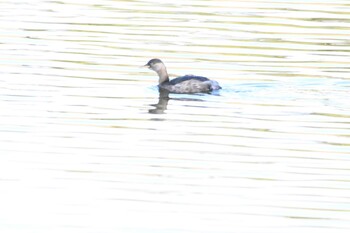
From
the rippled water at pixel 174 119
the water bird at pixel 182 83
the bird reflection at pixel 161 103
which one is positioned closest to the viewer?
the rippled water at pixel 174 119

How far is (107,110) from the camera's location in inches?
689

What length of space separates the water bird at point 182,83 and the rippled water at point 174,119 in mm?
167

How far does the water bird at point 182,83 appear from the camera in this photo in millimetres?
19234

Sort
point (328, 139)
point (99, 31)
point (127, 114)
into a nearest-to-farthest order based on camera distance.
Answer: point (328, 139) < point (127, 114) < point (99, 31)

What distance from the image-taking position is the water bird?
19.2 m

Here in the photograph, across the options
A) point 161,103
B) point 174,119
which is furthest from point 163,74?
point 174,119

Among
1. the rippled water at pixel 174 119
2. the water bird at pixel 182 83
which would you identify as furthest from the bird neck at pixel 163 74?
the rippled water at pixel 174 119

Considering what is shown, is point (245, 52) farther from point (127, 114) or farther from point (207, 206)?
point (207, 206)

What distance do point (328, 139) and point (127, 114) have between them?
271cm

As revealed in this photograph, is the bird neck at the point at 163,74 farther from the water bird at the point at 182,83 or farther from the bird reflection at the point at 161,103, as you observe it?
the bird reflection at the point at 161,103

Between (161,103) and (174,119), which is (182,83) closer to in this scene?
(161,103)

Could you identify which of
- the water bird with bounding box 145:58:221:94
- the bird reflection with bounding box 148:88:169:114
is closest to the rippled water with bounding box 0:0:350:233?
the bird reflection with bounding box 148:88:169:114

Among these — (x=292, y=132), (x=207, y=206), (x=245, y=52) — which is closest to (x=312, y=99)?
(x=292, y=132)

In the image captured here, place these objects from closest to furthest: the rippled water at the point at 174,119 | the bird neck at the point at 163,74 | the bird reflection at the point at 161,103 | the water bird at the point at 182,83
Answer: the rippled water at the point at 174,119 < the bird reflection at the point at 161,103 < the water bird at the point at 182,83 < the bird neck at the point at 163,74
